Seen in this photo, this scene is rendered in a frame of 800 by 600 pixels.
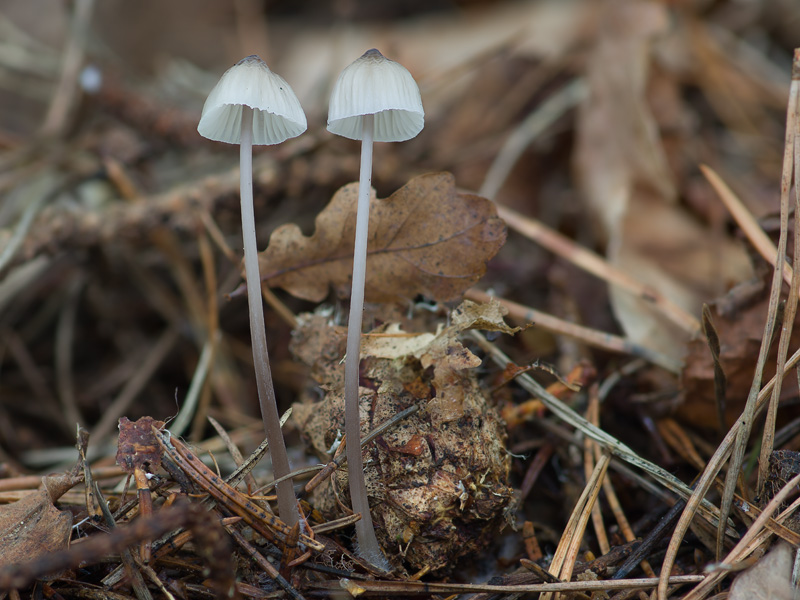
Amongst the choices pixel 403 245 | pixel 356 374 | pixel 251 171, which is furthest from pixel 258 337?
pixel 403 245

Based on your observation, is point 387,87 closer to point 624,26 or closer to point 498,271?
point 498,271

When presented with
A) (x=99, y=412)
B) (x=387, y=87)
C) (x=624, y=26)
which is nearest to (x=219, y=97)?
(x=387, y=87)

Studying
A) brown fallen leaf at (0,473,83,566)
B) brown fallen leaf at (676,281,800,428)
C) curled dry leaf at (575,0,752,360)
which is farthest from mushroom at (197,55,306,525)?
curled dry leaf at (575,0,752,360)

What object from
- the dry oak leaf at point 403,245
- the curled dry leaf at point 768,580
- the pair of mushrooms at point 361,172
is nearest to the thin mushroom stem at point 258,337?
the pair of mushrooms at point 361,172

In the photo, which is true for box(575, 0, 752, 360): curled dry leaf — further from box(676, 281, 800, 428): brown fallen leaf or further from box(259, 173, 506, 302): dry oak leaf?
box(259, 173, 506, 302): dry oak leaf

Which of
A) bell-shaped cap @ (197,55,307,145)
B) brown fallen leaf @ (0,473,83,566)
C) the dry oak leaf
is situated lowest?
brown fallen leaf @ (0,473,83,566)

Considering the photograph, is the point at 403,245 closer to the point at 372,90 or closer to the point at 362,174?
the point at 362,174
